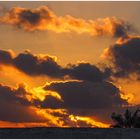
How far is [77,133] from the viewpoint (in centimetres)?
2684

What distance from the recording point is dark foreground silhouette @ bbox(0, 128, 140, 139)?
26.8 m

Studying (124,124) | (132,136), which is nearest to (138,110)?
(124,124)

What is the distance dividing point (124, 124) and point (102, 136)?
31.6 meters

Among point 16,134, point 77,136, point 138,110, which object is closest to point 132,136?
point 77,136

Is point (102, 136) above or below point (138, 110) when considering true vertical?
below

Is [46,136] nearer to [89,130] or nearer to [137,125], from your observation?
[89,130]

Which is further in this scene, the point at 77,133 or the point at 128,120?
the point at 128,120

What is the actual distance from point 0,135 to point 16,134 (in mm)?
874

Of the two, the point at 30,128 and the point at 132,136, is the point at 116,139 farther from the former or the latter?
the point at 30,128

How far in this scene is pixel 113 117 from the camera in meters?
58.0

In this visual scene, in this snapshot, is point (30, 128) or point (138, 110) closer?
point (30, 128)

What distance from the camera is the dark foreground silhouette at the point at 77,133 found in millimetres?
26784

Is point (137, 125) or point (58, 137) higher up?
point (137, 125)

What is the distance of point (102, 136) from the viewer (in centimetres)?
2686
